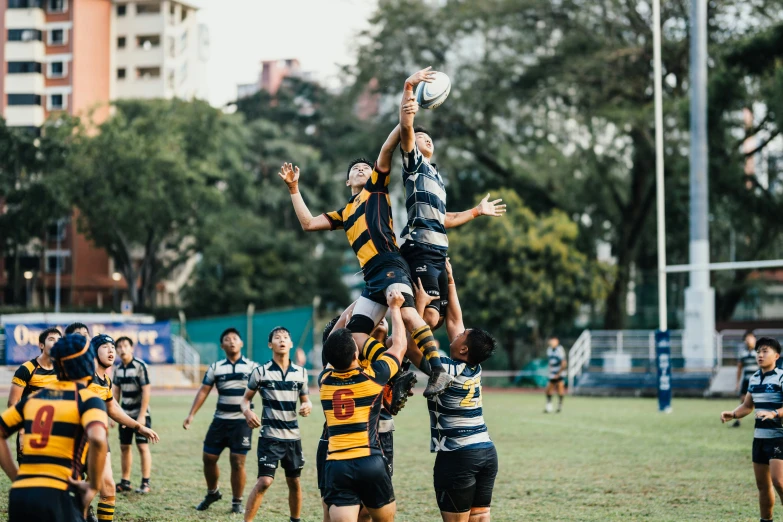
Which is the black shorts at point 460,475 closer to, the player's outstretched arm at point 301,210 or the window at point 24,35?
the player's outstretched arm at point 301,210

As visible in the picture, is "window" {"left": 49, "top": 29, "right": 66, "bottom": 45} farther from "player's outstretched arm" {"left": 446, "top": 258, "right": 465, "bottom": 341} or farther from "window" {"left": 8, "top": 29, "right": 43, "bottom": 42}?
"player's outstretched arm" {"left": 446, "top": 258, "right": 465, "bottom": 341}

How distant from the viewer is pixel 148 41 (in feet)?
258

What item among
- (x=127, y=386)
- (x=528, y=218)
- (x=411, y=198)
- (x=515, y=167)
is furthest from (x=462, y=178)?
(x=411, y=198)

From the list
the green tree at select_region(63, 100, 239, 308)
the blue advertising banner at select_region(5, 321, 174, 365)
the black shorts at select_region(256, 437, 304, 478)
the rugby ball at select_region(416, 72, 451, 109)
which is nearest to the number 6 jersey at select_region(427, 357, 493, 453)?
the rugby ball at select_region(416, 72, 451, 109)

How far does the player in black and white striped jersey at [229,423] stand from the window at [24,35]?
66.1m

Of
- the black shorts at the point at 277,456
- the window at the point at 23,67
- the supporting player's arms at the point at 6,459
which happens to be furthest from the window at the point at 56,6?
the supporting player's arms at the point at 6,459

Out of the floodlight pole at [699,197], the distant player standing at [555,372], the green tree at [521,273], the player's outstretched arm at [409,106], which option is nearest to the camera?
the player's outstretched arm at [409,106]

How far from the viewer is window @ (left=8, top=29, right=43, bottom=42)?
7294cm

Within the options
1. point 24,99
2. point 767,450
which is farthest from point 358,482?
point 24,99

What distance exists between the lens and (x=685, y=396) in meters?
36.6

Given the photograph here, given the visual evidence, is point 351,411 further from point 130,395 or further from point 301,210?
point 130,395

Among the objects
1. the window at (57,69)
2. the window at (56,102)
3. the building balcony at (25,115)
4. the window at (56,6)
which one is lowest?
the building balcony at (25,115)

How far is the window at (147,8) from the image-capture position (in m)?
78.3

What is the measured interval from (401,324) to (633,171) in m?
40.6
